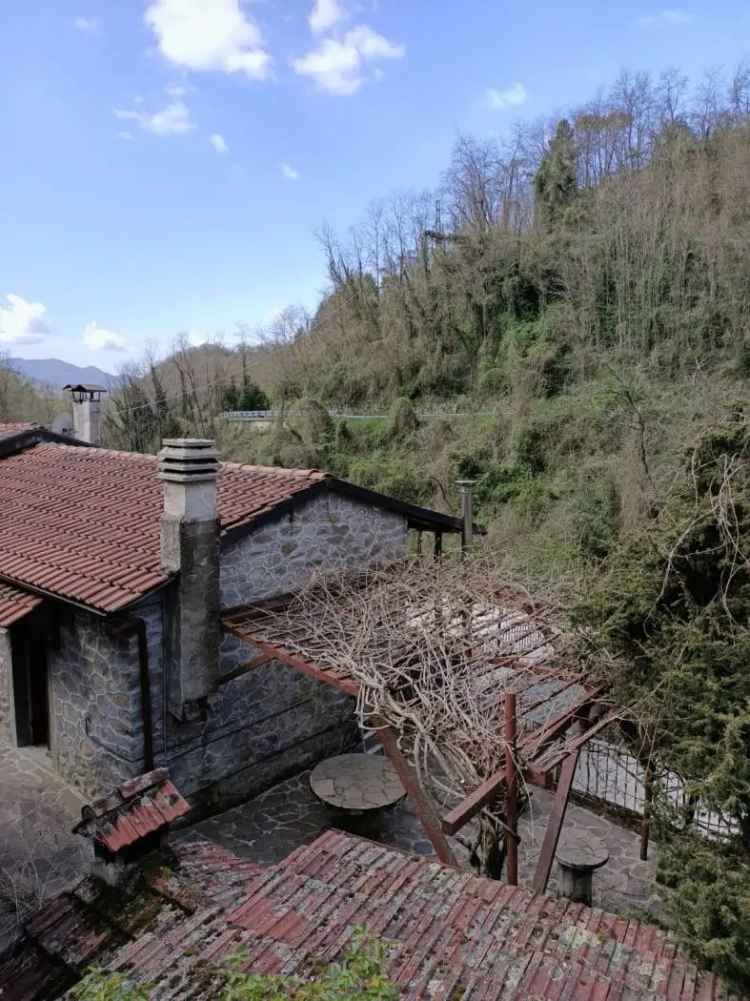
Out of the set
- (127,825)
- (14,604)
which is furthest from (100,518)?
(127,825)

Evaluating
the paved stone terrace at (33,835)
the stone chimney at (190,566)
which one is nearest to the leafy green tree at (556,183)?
the stone chimney at (190,566)

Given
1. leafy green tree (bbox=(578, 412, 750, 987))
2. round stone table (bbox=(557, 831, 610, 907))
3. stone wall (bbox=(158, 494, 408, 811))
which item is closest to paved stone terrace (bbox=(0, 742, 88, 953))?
stone wall (bbox=(158, 494, 408, 811))

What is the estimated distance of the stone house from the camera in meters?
7.53

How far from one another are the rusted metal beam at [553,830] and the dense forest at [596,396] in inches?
38.9

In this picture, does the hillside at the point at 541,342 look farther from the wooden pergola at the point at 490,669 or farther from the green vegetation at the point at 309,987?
the green vegetation at the point at 309,987

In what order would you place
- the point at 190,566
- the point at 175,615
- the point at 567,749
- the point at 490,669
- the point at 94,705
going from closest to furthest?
the point at 567,749
the point at 490,669
the point at 190,566
the point at 175,615
the point at 94,705

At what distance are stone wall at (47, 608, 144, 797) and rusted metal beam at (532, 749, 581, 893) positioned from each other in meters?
4.62

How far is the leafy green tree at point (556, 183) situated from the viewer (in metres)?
28.8

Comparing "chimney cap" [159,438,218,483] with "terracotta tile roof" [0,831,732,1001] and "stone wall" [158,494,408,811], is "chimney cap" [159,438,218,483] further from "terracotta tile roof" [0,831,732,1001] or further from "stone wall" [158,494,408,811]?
"terracotta tile roof" [0,831,732,1001]

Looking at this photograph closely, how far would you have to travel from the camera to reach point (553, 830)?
5465mm

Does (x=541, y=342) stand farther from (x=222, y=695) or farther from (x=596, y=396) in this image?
(x=222, y=695)

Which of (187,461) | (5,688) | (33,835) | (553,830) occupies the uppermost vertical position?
(187,461)

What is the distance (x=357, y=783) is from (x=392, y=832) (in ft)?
2.43

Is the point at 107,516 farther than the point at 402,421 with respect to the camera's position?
No
